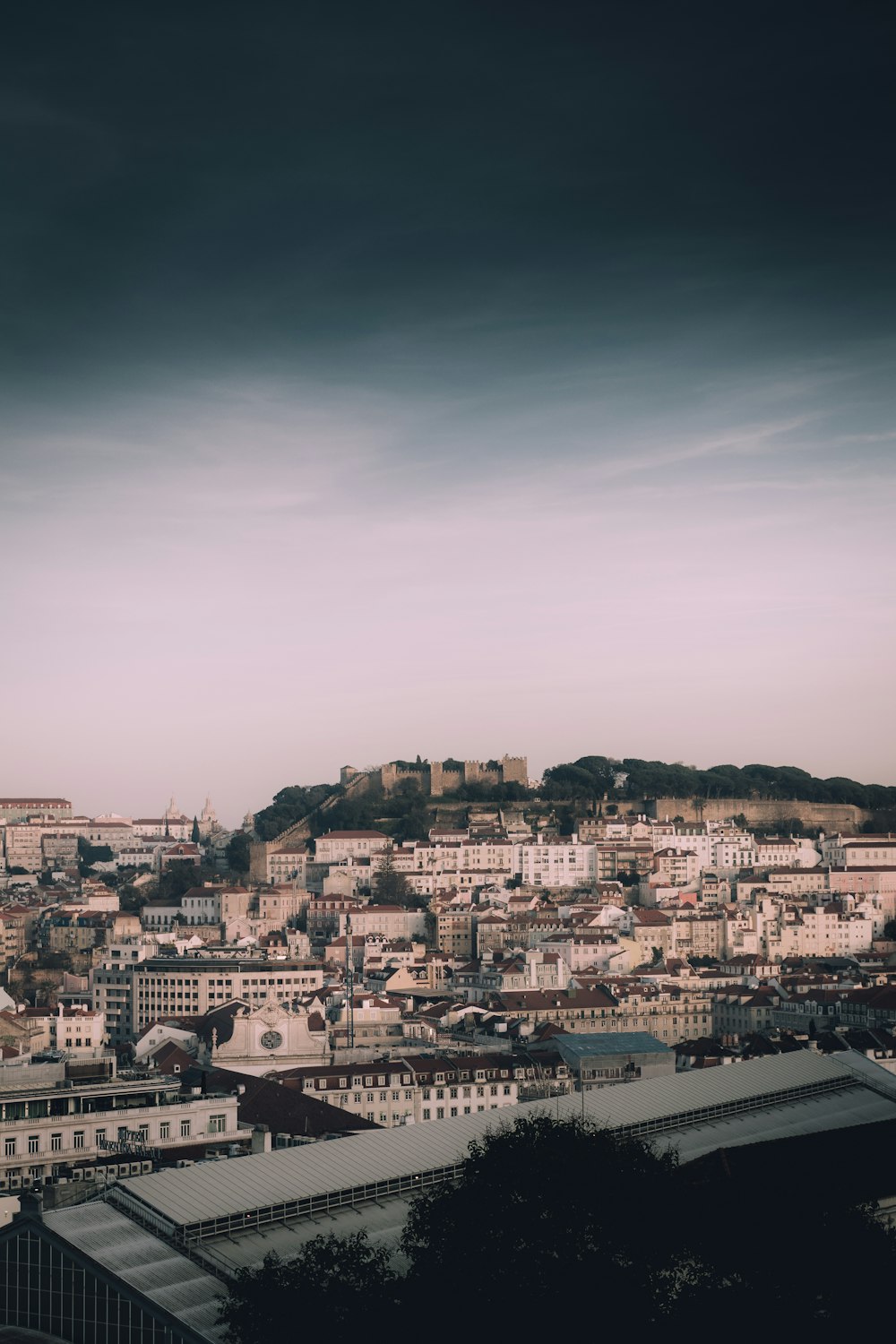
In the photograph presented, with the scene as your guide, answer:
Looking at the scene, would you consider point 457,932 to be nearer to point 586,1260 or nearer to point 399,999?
point 399,999

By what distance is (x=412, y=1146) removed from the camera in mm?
31953

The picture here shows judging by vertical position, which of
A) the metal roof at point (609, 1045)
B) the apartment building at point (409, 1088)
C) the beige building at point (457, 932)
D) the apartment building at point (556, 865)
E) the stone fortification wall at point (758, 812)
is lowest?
the apartment building at point (409, 1088)

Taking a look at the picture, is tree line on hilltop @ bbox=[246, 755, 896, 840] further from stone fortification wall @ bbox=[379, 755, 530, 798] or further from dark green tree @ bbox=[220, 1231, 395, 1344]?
dark green tree @ bbox=[220, 1231, 395, 1344]

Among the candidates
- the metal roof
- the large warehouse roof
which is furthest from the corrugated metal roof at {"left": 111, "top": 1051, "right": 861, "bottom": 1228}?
the metal roof

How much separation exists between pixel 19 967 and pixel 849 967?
36.4 metres

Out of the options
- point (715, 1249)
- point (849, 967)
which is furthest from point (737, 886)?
point (715, 1249)

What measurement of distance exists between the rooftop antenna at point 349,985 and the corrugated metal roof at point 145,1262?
117 feet

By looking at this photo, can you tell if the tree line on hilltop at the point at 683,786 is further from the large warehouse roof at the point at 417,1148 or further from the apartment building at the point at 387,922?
the large warehouse roof at the point at 417,1148

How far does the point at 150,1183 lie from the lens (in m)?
27.2

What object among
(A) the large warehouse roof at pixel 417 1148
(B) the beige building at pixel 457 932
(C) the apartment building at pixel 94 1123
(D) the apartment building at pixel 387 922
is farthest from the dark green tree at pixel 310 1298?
(D) the apartment building at pixel 387 922

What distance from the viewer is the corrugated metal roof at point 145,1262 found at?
949 inches

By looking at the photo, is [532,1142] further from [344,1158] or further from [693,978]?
[693,978]

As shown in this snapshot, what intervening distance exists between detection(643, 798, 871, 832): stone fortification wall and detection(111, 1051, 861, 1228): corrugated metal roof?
79.3m

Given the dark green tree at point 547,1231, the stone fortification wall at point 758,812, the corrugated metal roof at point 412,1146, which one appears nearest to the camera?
the dark green tree at point 547,1231
